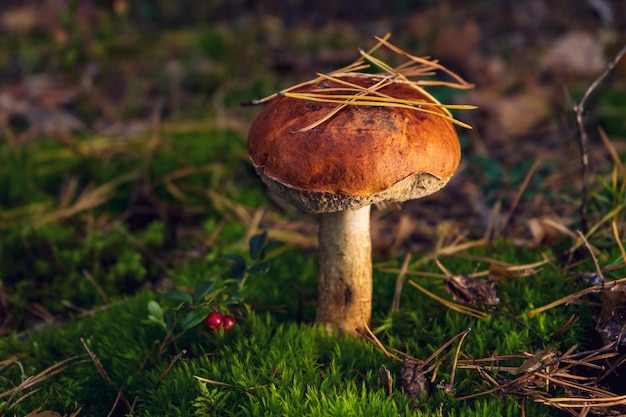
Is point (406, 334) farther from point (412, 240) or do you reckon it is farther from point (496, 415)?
point (412, 240)

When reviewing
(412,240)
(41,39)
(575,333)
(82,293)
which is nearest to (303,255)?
(412,240)

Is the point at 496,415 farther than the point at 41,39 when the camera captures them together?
No

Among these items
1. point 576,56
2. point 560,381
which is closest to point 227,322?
point 560,381

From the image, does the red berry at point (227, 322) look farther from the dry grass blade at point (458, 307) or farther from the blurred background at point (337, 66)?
the blurred background at point (337, 66)

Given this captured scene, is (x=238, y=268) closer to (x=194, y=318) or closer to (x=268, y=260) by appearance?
(x=194, y=318)

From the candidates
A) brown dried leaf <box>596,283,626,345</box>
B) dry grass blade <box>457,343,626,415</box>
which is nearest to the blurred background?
brown dried leaf <box>596,283,626,345</box>

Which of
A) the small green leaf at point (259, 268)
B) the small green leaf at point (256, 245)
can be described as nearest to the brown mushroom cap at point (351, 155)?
the small green leaf at point (259, 268)
